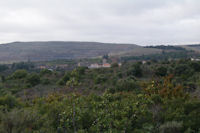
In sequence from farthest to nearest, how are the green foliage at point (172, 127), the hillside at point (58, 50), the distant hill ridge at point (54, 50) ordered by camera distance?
1. the distant hill ridge at point (54, 50)
2. the hillside at point (58, 50)
3. the green foliage at point (172, 127)

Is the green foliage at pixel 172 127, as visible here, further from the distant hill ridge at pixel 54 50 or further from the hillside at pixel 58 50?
the distant hill ridge at pixel 54 50

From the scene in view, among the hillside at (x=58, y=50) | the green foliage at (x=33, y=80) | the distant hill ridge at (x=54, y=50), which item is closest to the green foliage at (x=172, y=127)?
the green foliage at (x=33, y=80)

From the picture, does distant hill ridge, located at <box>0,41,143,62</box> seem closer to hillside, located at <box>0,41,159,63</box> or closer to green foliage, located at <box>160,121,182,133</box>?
hillside, located at <box>0,41,159,63</box>

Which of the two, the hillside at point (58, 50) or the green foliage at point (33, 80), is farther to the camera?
the hillside at point (58, 50)

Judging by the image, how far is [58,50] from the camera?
3733 inches

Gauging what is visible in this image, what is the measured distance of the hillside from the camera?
80.1m

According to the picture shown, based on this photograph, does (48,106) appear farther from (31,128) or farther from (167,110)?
(167,110)

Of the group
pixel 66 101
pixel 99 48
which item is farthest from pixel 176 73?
pixel 99 48

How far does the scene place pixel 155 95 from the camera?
730cm

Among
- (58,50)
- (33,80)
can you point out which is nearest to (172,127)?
(33,80)

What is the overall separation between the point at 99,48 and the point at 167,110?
315 feet

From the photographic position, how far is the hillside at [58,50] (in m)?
80.1

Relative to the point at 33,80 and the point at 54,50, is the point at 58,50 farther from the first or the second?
the point at 33,80

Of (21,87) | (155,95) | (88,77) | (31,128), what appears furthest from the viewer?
(88,77)
